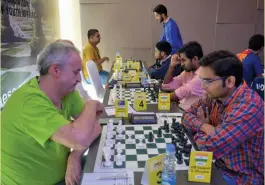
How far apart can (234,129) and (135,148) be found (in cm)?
45

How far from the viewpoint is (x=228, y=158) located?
1286mm

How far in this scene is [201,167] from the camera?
1018 millimetres

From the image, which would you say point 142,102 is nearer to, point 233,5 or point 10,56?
point 10,56

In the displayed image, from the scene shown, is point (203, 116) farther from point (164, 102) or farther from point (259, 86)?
point (259, 86)

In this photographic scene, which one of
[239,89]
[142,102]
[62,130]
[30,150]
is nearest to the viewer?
[62,130]

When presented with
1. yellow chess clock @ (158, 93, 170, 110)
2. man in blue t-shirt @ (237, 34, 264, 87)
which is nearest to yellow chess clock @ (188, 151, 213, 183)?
yellow chess clock @ (158, 93, 170, 110)

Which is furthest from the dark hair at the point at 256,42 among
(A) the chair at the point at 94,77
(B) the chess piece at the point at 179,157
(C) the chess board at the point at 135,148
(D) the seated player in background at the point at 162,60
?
(B) the chess piece at the point at 179,157

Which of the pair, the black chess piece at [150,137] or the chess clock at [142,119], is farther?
the chess clock at [142,119]

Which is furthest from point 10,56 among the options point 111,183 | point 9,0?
point 111,183

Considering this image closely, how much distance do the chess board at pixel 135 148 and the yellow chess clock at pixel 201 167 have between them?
4.1 inches

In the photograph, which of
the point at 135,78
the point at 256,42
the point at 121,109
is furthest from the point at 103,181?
the point at 256,42

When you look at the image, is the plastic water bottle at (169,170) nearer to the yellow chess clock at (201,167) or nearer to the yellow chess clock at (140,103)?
the yellow chess clock at (201,167)

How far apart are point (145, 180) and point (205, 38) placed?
5156 millimetres

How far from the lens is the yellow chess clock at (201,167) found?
1012 mm
